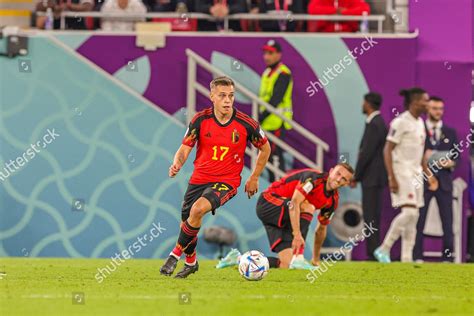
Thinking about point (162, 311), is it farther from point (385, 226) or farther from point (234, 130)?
point (385, 226)

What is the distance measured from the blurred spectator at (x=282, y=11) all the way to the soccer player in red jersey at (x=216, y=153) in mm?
6911

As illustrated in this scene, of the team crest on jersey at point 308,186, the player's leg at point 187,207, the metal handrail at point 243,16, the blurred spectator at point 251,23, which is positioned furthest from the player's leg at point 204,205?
the blurred spectator at point 251,23

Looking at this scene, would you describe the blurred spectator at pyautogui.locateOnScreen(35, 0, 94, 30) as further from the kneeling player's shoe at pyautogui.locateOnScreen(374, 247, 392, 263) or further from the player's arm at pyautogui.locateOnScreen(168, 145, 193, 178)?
the player's arm at pyautogui.locateOnScreen(168, 145, 193, 178)

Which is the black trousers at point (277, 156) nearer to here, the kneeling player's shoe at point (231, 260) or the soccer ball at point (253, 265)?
the kneeling player's shoe at point (231, 260)

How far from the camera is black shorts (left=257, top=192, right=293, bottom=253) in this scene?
14828mm

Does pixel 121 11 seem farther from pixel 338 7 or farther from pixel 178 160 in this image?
pixel 178 160

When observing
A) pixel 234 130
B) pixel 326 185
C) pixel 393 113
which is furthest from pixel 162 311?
pixel 393 113

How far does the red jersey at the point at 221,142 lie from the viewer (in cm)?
1225

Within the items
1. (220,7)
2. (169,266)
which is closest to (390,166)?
(220,7)

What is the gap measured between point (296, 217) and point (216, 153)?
6.65 feet

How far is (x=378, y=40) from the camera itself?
19188 mm

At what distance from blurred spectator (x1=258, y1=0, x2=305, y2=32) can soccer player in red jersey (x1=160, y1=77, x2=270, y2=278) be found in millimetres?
6911

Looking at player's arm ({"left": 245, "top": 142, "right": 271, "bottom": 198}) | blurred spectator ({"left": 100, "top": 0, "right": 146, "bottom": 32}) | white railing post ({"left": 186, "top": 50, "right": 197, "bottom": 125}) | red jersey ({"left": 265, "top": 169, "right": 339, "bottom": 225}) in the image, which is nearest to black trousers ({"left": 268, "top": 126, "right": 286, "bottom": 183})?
white railing post ({"left": 186, "top": 50, "right": 197, "bottom": 125})

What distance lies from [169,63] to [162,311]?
9809 mm
